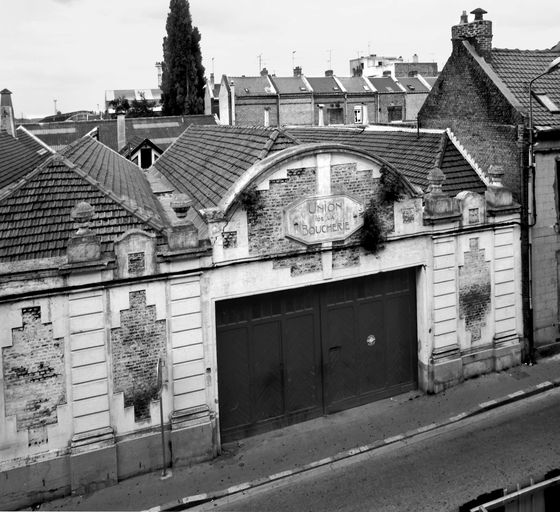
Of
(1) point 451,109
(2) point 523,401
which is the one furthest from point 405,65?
(2) point 523,401

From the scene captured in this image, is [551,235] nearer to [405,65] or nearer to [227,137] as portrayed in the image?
[227,137]

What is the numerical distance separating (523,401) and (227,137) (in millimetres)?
11306

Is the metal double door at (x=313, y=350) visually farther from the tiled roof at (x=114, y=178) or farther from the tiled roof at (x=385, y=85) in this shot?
the tiled roof at (x=385, y=85)

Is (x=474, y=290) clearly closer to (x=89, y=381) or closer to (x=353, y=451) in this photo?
(x=353, y=451)

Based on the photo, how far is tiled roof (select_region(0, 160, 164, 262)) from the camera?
11.7 m

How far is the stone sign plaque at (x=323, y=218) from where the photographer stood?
13.5m

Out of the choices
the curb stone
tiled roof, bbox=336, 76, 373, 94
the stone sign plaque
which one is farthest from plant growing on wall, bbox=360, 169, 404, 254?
tiled roof, bbox=336, 76, 373, 94

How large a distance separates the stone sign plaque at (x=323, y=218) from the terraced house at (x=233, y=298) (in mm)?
35

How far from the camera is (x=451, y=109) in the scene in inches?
762

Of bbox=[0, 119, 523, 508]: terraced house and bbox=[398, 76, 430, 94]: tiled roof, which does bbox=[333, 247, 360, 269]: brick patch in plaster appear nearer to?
bbox=[0, 119, 523, 508]: terraced house

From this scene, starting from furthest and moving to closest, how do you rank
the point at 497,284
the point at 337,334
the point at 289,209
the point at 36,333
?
the point at 497,284 < the point at 337,334 < the point at 289,209 < the point at 36,333

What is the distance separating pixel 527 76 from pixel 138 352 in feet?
47.0

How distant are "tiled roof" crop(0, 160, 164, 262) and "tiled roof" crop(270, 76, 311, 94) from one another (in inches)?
1912

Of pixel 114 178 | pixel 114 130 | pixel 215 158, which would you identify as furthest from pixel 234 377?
pixel 114 130
